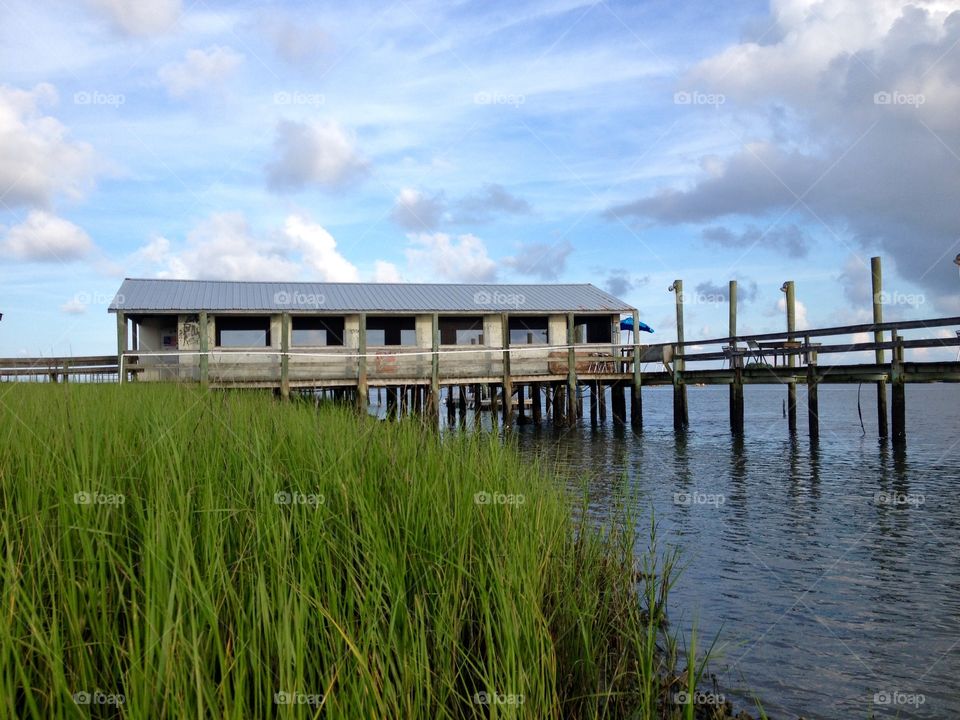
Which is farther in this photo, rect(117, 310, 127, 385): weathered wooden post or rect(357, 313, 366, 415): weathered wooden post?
rect(357, 313, 366, 415): weathered wooden post

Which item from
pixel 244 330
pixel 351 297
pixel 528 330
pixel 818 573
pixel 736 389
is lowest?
pixel 818 573

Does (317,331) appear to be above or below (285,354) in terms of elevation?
above

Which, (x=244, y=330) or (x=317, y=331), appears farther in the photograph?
(x=317, y=331)

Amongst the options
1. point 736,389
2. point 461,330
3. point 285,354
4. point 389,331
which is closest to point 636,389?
point 736,389

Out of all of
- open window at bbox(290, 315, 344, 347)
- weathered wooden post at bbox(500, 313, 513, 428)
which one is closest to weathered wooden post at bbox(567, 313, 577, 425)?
weathered wooden post at bbox(500, 313, 513, 428)

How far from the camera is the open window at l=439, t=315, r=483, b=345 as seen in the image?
98.5ft

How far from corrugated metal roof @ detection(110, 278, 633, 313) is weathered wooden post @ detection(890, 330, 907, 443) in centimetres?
1127

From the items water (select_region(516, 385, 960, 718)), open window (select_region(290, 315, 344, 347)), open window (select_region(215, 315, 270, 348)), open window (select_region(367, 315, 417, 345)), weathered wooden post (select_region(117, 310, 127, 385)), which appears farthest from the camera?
open window (select_region(367, 315, 417, 345))

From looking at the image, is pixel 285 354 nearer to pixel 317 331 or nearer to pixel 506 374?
pixel 317 331

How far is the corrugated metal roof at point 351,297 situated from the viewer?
25578 millimetres

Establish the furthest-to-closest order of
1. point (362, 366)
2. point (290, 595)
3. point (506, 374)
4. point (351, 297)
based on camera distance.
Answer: point (351, 297), point (506, 374), point (362, 366), point (290, 595)

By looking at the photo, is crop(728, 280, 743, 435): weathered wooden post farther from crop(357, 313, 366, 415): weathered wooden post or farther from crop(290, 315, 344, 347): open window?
crop(290, 315, 344, 347): open window

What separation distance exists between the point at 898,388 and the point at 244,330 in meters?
21.8

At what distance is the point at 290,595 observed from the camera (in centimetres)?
274
